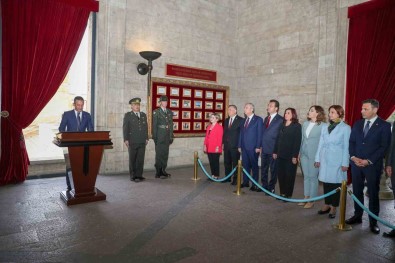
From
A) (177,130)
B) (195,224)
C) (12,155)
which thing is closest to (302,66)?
(177,130)

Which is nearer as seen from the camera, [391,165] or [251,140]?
[391,165]

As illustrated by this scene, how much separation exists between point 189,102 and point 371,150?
5309 mm

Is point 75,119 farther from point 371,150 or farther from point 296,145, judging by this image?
point 371,150

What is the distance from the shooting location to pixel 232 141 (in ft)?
20.4

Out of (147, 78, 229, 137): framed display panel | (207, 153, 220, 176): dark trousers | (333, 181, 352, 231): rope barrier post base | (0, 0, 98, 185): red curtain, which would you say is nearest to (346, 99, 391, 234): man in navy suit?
(333, 181, 352, 231): rope barrier post base

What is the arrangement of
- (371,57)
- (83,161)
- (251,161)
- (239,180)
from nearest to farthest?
(83,161) < (239,180) < (251,161) < (371,57)

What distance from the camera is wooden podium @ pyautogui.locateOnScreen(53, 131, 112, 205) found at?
14.7 ft

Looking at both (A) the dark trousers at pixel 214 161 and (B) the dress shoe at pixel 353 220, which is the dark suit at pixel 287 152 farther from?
(A) the dark trousers at pixel 214 161

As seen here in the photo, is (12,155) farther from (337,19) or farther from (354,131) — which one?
(337,19)

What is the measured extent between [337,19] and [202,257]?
626 centimetres

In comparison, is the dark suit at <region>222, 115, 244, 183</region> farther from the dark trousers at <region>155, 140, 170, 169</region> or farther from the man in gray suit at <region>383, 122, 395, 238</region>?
the man in gray suit at <region>383, 122, 395, 238</region>

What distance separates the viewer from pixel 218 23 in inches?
344

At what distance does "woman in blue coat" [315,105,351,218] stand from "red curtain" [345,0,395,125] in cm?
242

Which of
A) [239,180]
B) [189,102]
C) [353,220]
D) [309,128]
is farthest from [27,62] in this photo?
[353,220]
